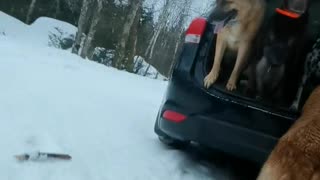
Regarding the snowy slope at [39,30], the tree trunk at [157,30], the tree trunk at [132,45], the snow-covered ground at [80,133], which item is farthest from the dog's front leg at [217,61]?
the tree trunk at [157,30]

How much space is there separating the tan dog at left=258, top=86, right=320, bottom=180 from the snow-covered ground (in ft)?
5.45

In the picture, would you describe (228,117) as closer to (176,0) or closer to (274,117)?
(274,117)

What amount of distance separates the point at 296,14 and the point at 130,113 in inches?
122

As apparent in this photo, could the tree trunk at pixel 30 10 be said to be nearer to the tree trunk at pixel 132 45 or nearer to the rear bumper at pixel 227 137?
the tree trunk at pixel 132 45

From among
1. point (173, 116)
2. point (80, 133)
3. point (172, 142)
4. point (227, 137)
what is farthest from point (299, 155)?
point (80, 133)

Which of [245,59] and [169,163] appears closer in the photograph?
[245,59]

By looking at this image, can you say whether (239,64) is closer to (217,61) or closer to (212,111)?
(217,61)

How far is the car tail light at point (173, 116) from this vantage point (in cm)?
500

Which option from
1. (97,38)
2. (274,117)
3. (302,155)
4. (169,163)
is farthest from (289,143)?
(97,38)

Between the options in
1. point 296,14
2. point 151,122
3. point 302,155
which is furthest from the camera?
point 151,122

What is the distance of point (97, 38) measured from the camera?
90.7 feet

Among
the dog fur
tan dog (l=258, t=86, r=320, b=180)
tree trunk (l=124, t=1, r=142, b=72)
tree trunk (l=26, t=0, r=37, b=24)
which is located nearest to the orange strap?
the dog fur

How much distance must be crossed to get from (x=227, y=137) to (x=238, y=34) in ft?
3.04

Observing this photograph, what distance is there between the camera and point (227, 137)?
474cm
